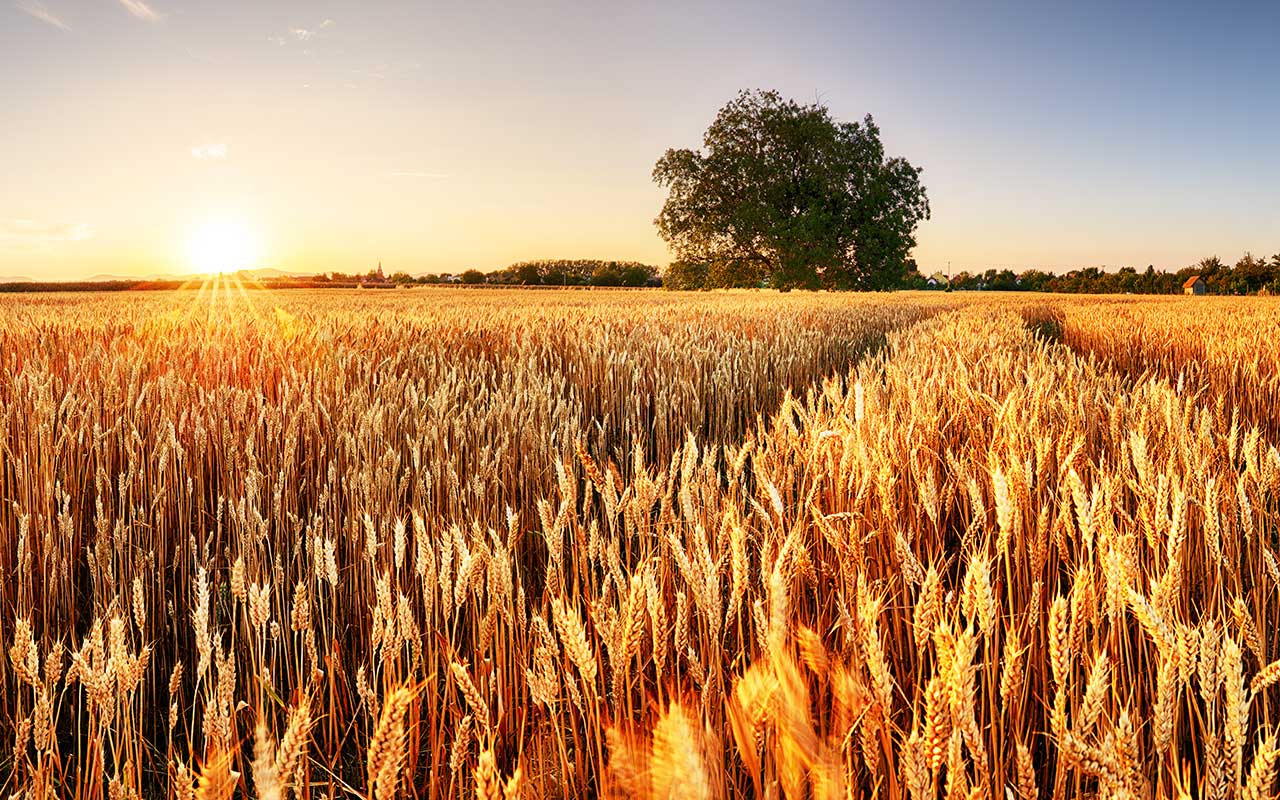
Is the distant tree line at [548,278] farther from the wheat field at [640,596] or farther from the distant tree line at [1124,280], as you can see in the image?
the wheat field at [640,596]

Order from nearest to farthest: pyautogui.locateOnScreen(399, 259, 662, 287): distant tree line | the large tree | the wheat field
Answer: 1. the wheat field
2. the large tree
3. pyautogui.locateOnScreen(399, 259, 662, 287): distant tree line

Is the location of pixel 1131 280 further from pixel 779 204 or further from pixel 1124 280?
pixel 779 204

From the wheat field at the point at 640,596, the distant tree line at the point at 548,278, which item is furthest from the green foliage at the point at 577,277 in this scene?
the wheat field at the point at 640,596

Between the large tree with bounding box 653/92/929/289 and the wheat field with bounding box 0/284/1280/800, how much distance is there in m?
29.1

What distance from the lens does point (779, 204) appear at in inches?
1300

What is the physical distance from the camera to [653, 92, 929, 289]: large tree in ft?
105

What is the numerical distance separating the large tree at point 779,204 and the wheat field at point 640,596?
29105mm

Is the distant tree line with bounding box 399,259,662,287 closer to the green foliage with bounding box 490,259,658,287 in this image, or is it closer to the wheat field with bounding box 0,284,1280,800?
the green foliage with bounding box 490,259,658,287

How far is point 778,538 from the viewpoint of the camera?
136 cm

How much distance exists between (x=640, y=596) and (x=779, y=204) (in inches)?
1338

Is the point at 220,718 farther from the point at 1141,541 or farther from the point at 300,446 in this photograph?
the point at 300,446

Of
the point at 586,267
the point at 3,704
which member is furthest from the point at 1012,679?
the point at 586,267

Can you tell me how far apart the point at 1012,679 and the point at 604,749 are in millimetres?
616

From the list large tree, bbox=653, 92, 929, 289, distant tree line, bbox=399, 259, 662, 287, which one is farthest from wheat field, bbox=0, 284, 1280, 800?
distant tree line, bbox=399, 259, 662, 287
